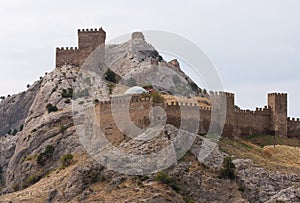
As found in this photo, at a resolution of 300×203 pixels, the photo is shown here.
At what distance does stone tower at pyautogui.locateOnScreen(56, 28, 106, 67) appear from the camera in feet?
358

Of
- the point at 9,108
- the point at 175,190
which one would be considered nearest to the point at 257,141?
the point at 175,190

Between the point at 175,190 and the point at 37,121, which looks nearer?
the point at 175,190

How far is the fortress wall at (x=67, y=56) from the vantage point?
110188 mm

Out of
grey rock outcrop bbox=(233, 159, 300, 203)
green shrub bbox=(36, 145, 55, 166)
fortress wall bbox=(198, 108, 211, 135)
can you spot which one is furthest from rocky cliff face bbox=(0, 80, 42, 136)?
grey rock outcrop bbox=(233, 159, 300, 203)

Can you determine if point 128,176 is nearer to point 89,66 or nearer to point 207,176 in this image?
point 207,176

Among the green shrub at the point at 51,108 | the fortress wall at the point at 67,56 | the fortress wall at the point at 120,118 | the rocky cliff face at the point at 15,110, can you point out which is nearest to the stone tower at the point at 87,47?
the fortress wall at the point at 67,56

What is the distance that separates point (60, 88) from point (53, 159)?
15377 millimetres

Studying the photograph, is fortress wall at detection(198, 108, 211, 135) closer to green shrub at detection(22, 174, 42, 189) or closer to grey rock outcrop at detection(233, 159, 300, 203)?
grey rock outcrop at detection(233, 159, 300, 203)

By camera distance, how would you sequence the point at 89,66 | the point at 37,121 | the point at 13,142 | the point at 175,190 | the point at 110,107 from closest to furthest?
the point at 175,190, the point at 110,107, the point at 37,121, the point at 89,66, the point at 13,142

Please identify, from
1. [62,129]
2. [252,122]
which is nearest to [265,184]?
[252,122]

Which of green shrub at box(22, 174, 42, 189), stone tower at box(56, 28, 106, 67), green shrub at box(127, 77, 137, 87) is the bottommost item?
green shrub at box(22, 174, 42, 189)

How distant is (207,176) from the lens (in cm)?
7738

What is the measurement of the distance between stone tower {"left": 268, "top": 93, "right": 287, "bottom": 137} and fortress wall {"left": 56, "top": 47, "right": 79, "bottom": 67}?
28.2m

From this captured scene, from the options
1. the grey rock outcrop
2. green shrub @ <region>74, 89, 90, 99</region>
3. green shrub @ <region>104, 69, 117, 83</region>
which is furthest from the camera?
green shrub @ <region>104, 69, 117, 83</region>
